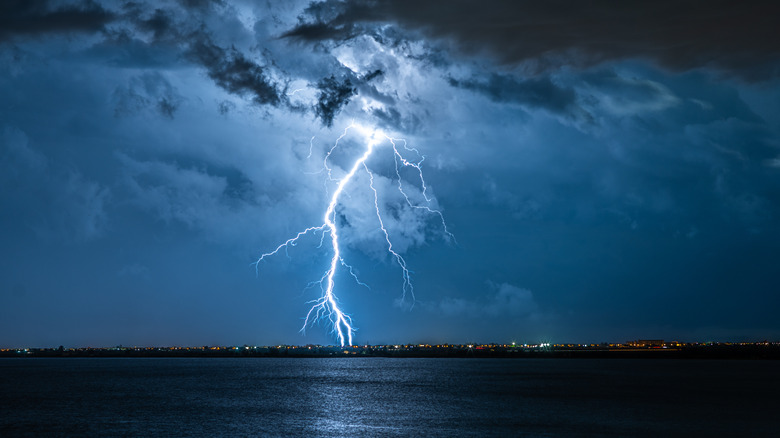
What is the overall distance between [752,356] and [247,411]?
526 feet

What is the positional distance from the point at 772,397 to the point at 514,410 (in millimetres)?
21870

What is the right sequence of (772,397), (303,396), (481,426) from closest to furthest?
(481,426) → (772,397) → (303,396)

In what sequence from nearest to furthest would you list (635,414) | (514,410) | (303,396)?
1. (635,414)
2. (514,410)
3. (303,396)

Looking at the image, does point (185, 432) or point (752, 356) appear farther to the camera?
point (752, 356)

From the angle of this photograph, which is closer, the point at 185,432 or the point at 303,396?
the point at 185,432

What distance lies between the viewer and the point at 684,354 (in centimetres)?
17538

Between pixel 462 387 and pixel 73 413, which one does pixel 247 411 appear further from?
pixel 462 387

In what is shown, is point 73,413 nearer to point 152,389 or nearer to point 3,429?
point 3,429

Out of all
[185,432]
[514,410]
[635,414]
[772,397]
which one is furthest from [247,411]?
[772,397]

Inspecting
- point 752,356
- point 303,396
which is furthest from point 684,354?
point 303,396

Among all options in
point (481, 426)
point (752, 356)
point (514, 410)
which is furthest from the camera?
point (752, 356)


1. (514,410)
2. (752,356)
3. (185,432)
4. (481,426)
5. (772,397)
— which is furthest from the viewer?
(752,356)

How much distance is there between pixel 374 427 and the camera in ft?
117

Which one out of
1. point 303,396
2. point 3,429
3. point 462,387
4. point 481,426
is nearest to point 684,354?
point 462,387
